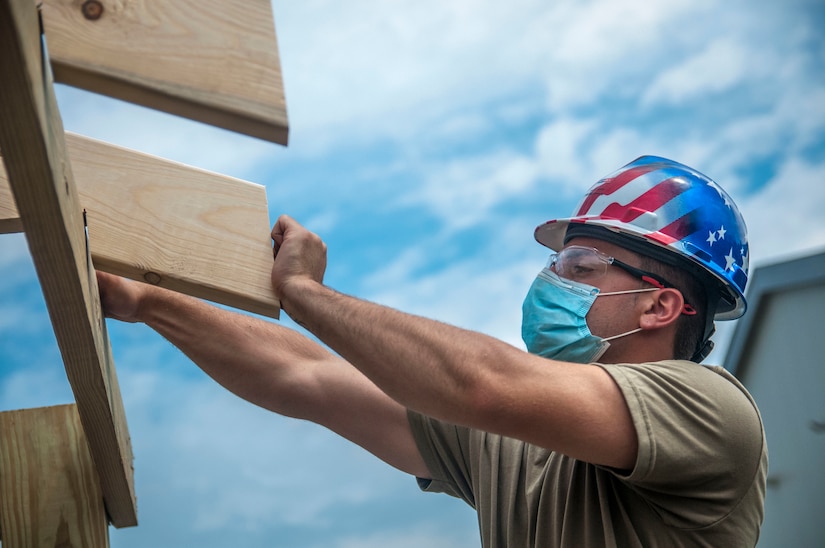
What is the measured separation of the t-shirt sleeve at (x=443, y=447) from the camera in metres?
2.79

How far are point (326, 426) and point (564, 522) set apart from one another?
87 centimetres

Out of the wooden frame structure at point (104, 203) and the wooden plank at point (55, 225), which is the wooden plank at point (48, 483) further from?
the wooden plank at point (55, 225)

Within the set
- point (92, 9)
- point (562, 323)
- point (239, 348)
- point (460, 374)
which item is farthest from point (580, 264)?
point (92, 9)

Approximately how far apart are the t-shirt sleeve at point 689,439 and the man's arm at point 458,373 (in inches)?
2.5

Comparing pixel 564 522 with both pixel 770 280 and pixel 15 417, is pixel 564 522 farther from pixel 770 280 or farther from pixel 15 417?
pixel 770 280

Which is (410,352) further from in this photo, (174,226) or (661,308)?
(661,308)

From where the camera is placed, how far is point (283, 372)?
2742 millimetres

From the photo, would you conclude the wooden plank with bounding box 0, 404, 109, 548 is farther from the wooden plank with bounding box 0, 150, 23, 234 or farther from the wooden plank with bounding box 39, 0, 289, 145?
the wooden plank with bounding box 39, 0, 289, 145

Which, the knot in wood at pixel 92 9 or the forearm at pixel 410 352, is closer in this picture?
the knot in wood at pixel 92 9

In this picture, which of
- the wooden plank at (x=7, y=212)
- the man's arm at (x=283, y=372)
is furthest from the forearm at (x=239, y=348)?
the wooden plank at (x=7, y=212)

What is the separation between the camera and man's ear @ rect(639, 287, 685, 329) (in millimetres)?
2635

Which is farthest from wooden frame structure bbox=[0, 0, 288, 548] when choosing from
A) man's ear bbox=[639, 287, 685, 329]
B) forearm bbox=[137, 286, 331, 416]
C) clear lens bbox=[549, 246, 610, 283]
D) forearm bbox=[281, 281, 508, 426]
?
man's ear bbox=[639, 287, 685, 329]

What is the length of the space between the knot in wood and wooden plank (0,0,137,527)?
120mm

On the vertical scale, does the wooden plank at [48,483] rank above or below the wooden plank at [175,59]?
below
